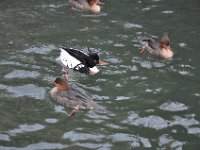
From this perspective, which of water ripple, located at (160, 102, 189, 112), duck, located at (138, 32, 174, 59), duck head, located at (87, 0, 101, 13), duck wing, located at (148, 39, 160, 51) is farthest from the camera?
duck head, located at (87, 0, 101, 13)

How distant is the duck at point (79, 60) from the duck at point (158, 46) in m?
1.64

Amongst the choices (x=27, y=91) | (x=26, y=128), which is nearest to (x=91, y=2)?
(x=27, y=91)

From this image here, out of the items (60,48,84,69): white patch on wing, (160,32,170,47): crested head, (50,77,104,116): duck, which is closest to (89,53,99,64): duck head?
(60,48,84,69): white patch on wing

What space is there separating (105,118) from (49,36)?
429cm

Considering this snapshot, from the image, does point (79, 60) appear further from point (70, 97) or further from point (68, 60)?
point (70, 97)

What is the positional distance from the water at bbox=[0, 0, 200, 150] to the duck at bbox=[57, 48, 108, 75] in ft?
0.82

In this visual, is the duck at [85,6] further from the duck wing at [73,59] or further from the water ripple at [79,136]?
the water ripple at [79,136]

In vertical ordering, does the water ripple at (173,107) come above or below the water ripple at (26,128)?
below

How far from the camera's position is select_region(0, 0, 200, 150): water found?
10.4 m

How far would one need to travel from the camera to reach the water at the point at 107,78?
1036 cm

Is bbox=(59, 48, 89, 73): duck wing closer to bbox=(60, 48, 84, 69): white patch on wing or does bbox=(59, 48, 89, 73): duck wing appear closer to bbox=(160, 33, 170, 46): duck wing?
bbox=(60, 48, 84, 69): white patch on wing

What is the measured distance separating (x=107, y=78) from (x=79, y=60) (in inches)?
34.0

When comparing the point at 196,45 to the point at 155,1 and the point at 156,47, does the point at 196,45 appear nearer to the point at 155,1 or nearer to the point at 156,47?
the point at 156,47

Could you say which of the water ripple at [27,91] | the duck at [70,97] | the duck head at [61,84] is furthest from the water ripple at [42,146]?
the duck head at [61,84]
